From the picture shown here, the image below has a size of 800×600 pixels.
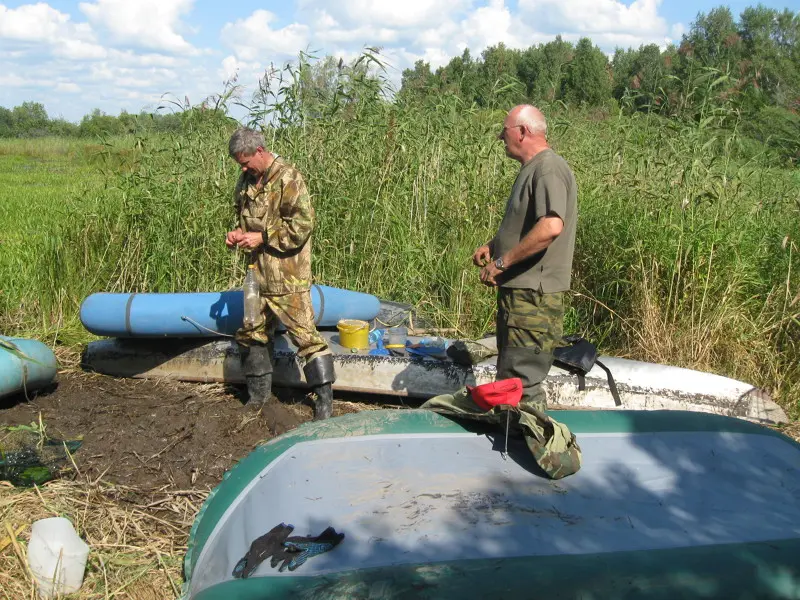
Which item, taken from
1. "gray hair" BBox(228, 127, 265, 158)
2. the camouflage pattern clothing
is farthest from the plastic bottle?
"gray hair" BBox(228, 127, 265, 158)

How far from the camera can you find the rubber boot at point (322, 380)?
5.17 m

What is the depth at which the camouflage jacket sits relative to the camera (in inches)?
196

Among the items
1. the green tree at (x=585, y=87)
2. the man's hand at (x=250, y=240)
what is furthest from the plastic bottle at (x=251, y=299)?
the green tree at (x=585, y=87)

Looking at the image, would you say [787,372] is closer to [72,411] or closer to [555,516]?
[555,516]

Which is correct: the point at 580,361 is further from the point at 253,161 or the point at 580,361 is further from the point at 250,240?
the point at 253,161

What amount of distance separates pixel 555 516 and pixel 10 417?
3832 mm

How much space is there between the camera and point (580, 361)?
531 cm

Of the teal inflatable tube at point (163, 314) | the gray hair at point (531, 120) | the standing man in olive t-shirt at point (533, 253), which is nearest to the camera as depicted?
the standing man in olive t-shirt at point (533, 253)

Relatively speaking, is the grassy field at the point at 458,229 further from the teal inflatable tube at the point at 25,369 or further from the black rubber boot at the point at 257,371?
the black rubber boot at the point at 257,371

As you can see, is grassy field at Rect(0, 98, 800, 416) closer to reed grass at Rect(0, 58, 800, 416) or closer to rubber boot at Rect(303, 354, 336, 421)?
reed grass at Rect(0, 58, 800, 416)

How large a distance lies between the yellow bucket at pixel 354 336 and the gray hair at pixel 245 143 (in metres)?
1.60

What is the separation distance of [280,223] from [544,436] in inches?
94.9

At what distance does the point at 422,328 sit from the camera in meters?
6.60

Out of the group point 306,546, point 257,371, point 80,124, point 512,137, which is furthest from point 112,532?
point 80,124
